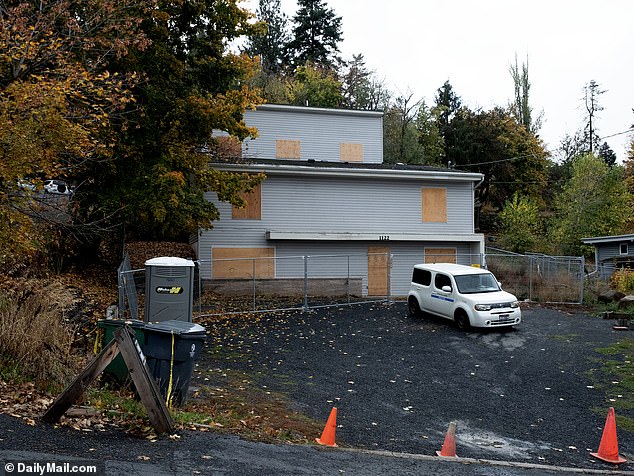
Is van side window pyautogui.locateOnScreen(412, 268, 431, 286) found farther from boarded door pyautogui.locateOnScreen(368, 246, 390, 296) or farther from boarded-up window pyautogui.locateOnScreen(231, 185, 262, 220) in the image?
boarded-up window pyautogui.locateOnScreen(231, 185, 262, 220)

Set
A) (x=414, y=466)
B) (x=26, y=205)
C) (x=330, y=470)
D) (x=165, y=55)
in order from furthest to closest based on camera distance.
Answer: (x=165, y=55), (x=26, y=205), (x=414, y=466), (x=330, y=470)

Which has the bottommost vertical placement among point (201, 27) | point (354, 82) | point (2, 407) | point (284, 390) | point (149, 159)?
point (284, 390)

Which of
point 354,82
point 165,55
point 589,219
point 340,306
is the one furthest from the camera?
point 354,82

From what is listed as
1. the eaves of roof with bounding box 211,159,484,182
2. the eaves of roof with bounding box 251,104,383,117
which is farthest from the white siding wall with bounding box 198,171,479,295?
the eaves of roof with bounding box 251,104,383,117

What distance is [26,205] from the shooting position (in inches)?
440

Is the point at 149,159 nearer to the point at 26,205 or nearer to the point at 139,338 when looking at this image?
the point at 26,205

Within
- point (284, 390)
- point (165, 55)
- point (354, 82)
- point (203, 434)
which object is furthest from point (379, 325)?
point (354, 82)

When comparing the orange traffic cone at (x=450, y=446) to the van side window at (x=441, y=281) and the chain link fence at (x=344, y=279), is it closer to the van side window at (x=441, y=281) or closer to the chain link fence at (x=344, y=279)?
the van side window at (x=441, y=281)

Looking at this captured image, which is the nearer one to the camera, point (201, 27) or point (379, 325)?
point (379, 325)

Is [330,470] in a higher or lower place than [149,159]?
lower

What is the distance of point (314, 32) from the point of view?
61281 millimetres

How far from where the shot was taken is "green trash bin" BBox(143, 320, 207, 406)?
8750 mm

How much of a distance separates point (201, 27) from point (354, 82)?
30417 millimetres

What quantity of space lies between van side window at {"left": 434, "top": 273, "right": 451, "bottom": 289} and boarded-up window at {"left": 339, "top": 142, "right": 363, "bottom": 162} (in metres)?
13.6
